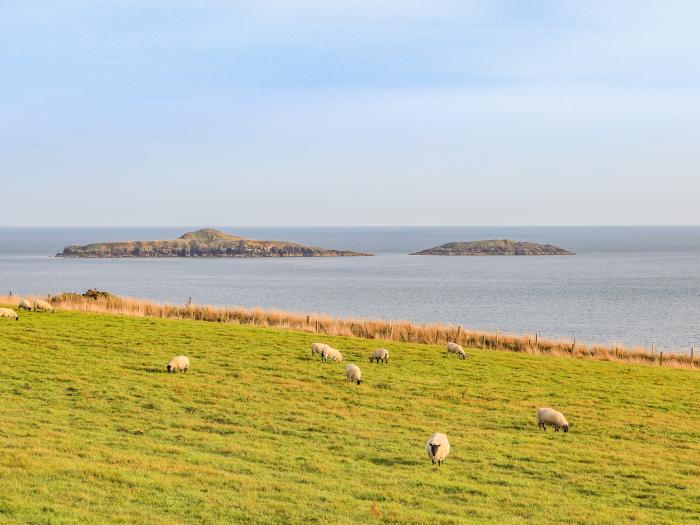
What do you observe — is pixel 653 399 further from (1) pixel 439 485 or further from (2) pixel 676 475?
(1) pixel 439 485

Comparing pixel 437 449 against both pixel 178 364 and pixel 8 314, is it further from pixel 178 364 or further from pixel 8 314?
pixel 8 314

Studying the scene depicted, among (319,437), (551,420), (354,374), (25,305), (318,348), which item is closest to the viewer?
(319,437)

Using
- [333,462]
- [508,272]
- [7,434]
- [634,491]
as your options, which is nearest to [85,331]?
[7,434]

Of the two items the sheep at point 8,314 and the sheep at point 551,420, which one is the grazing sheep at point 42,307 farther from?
the sheep at point 551,420

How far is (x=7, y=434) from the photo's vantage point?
2241cm

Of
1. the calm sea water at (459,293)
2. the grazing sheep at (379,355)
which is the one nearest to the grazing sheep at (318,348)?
the grazing sheep at (379,355)

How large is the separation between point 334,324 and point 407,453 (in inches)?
1282

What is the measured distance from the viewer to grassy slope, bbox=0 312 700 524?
17828mm

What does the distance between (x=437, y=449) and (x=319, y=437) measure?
189 inches

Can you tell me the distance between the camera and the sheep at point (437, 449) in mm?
22125

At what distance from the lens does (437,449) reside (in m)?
22.1

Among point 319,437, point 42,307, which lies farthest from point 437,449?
Answer: point 42,307

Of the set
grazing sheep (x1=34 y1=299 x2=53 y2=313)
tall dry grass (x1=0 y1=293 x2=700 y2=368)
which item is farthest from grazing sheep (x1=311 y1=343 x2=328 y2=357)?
grazing sheep (x1=34 y1=299 x2=53 y2=313)

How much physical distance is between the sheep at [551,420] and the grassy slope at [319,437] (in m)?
0.57
